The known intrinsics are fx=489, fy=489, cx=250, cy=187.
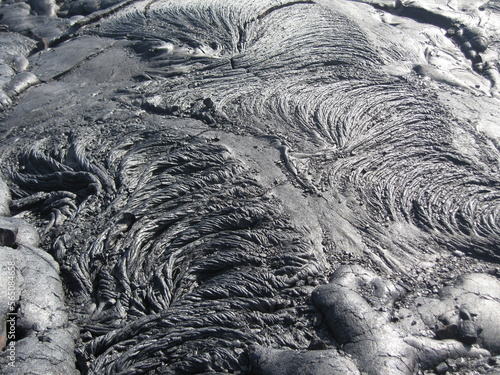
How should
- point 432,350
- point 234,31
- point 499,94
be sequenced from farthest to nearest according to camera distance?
point 234,31
point 499,94
point 432,350

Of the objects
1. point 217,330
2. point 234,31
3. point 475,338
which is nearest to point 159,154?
point 217,330

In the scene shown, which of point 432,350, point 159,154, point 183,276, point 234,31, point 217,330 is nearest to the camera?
point 432,350

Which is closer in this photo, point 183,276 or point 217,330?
point 217,330

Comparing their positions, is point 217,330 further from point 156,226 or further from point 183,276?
point 156,226

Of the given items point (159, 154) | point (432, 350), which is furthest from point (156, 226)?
point (432, 350)

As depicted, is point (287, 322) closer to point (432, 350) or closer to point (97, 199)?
point (432, 350)

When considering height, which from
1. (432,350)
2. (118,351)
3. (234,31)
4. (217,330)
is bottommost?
(118,351)

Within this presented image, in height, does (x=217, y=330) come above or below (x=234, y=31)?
below
